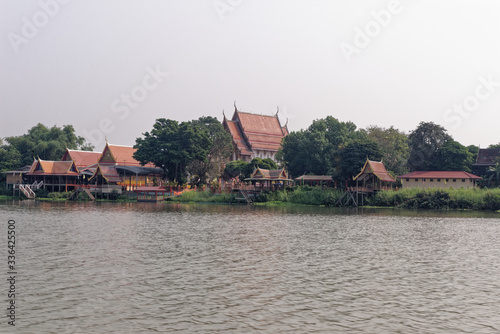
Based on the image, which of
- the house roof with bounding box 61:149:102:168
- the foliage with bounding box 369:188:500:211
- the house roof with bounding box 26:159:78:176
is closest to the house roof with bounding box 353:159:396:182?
the foliage with bounding box 369:188:500:211

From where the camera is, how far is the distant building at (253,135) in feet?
269

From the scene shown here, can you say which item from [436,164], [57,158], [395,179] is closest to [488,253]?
[395,179]

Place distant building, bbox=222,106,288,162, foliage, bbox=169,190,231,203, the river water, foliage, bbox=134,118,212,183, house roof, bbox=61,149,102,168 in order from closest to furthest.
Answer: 1. the river water
2. foliage, bbox=169,190,231,203
3. foliage, bbox=134,118,212,183
4. house roof, bbox=61,149,102,168
5. distant building, bbox=222,106,288,162

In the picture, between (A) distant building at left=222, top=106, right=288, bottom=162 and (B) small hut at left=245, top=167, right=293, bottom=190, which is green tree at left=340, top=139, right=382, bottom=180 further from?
(A) distant building at left=222, top=106, right=288, bottom=162

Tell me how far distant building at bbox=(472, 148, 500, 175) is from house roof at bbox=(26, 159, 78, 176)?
51634 mm

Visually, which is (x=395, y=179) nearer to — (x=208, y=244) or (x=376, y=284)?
(x=208, y=244)

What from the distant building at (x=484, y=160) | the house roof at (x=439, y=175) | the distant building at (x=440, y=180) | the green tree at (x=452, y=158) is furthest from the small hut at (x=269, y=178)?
the distant building at (x=484, y=160)

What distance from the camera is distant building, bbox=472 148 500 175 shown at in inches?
2536

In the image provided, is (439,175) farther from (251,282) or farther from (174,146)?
(251,282)

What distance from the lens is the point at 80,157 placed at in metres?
75.9

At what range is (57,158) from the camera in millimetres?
79375

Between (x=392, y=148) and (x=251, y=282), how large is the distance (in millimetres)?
52217

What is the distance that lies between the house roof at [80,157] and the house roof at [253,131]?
2133cm

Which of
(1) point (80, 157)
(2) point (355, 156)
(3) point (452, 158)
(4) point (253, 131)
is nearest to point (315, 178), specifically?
(2) point (355, 156)
